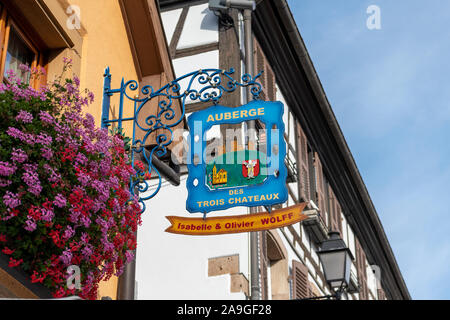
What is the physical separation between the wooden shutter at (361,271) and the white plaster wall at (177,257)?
974 cm

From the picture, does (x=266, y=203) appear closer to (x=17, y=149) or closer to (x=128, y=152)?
(x=128, y=152)

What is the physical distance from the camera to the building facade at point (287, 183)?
9.89 m

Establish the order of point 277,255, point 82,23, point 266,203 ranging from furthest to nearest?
point 277,255 < point 82,23 < point 266,203

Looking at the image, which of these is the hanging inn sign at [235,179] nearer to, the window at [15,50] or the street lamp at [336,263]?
the window at [15,50]

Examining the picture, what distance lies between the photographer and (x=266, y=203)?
18.6 feet

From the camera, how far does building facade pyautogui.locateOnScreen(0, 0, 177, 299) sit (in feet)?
18.2

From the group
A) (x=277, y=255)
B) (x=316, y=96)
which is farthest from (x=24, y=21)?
(x=316, y=96)

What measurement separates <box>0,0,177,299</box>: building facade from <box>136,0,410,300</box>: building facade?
2.93 m

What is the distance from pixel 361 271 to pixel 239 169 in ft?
48.6

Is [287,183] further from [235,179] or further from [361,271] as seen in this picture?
[361,271]

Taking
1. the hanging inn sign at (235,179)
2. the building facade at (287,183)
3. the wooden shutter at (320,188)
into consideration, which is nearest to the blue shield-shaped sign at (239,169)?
the hanging inn sign at (235,179)

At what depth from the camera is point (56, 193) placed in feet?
14.6

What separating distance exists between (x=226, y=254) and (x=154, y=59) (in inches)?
126
